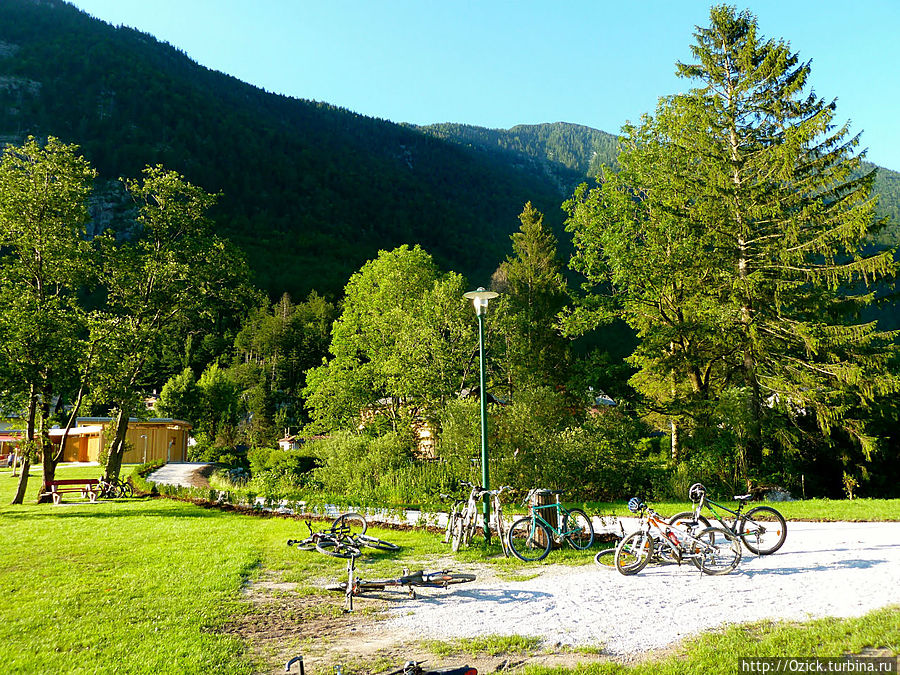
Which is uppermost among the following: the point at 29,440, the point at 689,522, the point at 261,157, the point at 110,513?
the point at 261,157

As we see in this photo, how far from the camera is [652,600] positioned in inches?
236

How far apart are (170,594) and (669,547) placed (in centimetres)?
651

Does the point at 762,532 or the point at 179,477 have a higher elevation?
the point at 762,532

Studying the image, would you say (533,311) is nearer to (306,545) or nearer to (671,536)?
(306,545)

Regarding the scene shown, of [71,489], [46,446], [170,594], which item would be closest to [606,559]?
[170,594]

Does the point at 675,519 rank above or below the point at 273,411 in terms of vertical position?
below

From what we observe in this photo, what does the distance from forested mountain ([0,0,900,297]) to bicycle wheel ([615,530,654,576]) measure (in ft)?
305

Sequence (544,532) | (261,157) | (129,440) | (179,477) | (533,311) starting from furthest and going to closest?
(261,157) → (129,440) → (533,311) → (179,477) → (544,532)

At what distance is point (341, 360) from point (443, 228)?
107 metres

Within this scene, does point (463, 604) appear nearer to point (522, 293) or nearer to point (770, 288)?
point (770, 288)

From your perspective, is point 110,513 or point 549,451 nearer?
point 549,451

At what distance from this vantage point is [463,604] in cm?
618

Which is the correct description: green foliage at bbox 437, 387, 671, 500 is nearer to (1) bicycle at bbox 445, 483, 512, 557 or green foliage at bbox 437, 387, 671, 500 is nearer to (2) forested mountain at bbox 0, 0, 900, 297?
(1) bicycle at bbox 445, 483, 512, 557

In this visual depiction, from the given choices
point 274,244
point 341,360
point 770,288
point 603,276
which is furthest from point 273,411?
point 274,244
